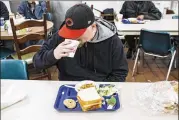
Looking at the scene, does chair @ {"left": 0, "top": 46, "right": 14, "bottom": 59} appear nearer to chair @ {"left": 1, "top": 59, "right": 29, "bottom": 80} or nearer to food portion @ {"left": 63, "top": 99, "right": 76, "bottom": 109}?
chair @ {"left": 1, "top": 59, "right": 29, "bottom": 80}

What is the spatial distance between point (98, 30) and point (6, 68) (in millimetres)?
713

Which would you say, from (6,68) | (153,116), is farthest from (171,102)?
(6,68)

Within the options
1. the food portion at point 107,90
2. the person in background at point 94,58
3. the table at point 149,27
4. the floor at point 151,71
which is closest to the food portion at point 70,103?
the food portion at point 107,90

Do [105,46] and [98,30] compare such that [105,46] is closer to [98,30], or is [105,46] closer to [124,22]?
[98,30]

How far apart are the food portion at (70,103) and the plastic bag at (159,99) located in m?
0.34

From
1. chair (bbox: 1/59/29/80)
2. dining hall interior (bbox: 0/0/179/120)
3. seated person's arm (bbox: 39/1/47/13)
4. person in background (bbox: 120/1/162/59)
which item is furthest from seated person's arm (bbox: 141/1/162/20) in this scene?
chair (bbox: 1/59/29/80)

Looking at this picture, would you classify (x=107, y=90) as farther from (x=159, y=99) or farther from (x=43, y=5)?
(x=43, y=5)

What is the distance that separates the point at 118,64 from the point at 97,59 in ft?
0.49

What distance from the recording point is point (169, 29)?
2.72 m

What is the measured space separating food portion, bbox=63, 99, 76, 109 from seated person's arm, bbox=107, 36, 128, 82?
422 millimetres

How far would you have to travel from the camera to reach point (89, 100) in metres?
0.99

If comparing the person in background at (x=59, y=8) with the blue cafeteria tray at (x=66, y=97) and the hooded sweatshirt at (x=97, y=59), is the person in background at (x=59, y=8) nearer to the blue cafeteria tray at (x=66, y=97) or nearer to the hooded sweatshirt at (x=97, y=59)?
the hooded sweatshirt at (x=97, y=59)

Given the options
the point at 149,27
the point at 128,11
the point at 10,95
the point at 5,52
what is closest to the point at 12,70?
the point at 10,95

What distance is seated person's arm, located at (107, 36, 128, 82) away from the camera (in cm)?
138
